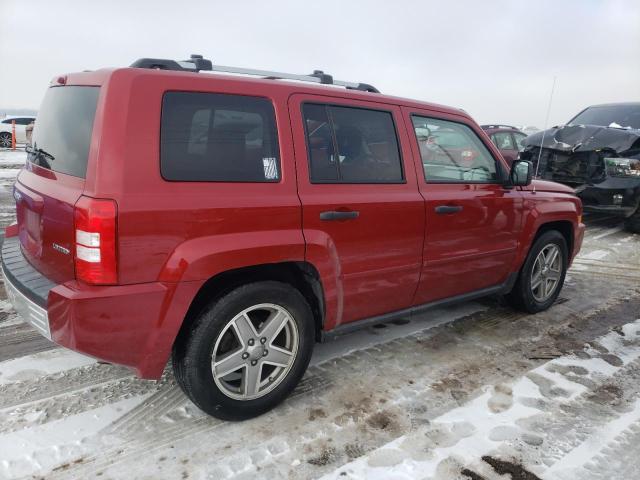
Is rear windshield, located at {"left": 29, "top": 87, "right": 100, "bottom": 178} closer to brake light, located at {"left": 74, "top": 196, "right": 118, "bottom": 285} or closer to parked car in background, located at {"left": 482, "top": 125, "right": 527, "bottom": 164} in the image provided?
brake light, located at {"left": 74, "top": 196, "right": 118, "bottom": 285}

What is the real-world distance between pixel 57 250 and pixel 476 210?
2699mm

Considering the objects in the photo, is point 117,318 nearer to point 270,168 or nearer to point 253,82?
point 270,168

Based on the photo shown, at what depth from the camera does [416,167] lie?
10.7 ft

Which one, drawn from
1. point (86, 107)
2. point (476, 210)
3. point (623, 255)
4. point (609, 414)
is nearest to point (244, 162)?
point (86, 107)

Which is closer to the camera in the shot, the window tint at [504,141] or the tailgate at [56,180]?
the tailgate at [56,180]

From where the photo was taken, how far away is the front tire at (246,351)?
2436mm

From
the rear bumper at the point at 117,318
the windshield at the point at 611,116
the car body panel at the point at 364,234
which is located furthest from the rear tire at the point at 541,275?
the windshield at the point at 611,116

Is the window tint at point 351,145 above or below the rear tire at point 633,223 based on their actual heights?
above

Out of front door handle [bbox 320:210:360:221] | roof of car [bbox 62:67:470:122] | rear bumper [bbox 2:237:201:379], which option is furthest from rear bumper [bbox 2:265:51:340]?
front door handle [bbox 320:210:360:221]

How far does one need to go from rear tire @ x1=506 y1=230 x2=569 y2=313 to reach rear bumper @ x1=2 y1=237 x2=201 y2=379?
3.08 m

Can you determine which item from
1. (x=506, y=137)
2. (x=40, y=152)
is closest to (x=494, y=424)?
(x=40, y=152)

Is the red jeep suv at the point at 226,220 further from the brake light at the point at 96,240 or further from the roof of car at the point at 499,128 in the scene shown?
the roof of car at the point at 499,128

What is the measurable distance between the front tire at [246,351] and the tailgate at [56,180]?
2.21 feet

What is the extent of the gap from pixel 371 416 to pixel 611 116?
341 inches
